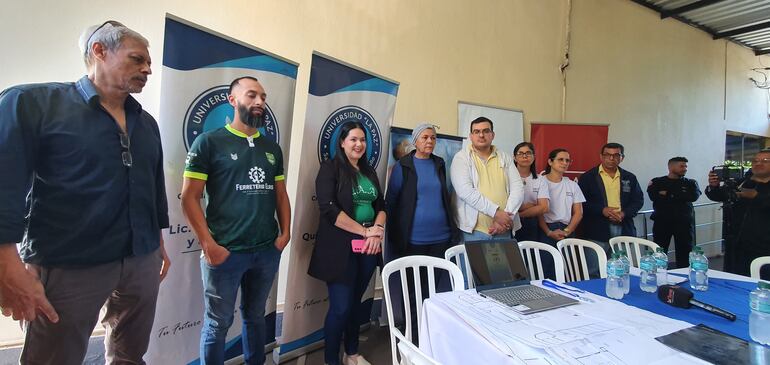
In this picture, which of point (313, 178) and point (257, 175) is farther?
point (313, 178)

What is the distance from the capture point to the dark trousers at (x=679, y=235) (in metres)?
3.77

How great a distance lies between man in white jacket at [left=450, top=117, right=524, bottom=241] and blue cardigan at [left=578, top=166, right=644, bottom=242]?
1.17 meters

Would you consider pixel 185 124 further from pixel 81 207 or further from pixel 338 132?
pixel 338 132

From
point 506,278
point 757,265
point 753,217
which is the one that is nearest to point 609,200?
point 753,217

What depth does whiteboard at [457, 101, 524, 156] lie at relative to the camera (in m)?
3.69

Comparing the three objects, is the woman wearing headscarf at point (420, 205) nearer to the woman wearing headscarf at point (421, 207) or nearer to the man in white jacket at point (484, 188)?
the woman wearing headscarf at point (421, 207)

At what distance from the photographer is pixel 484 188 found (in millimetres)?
2307

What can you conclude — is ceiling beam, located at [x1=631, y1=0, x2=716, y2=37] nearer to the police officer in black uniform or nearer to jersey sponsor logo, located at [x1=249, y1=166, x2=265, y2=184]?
the police officer in black uniform

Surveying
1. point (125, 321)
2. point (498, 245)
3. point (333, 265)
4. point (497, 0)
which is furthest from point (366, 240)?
point (497, 0)

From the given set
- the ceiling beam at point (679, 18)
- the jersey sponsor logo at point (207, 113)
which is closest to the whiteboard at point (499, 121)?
the jersey sponsor logo at point (207, 113)

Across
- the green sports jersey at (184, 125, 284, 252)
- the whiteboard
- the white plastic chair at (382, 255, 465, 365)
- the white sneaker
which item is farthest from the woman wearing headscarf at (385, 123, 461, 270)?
the whiteboard

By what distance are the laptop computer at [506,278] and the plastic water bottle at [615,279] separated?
26 cm

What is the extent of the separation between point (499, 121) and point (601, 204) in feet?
4.74

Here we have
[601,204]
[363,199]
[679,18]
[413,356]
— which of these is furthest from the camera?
[679,18]
